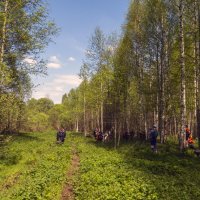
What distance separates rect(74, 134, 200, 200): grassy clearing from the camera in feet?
43.4

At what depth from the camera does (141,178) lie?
1570 cm

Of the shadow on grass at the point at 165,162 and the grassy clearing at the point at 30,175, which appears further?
the shadow on grass at the point at 165,162

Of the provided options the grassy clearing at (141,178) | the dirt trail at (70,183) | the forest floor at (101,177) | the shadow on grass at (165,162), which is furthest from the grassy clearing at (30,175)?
the shadow on grass at (165,162)

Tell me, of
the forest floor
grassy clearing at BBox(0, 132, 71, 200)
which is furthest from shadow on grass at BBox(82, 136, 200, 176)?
grassy clearing at BBox(0, 132, 71, 200)

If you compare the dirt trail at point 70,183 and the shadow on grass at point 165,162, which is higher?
the shadow on grass at point 165,162

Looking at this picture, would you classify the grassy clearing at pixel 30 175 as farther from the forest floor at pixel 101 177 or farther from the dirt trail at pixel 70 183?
the dirt trail at pixel 70 183

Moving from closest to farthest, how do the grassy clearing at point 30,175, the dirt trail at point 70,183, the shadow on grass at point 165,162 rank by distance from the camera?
the grassy clearing at point 30,175
the dirt trail at point 70,183
the shadow on grass at point 165,162

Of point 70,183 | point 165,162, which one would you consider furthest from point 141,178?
point 165,162

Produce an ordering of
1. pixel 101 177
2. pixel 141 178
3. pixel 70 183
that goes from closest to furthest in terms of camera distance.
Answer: pixel 141 178, pixel 101 177, pixel 70 183

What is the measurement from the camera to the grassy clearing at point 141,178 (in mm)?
13233

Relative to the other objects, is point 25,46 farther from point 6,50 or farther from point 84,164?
point 84,164

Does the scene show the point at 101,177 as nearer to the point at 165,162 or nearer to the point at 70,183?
the point at 70,183

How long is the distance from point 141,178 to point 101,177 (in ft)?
7.13

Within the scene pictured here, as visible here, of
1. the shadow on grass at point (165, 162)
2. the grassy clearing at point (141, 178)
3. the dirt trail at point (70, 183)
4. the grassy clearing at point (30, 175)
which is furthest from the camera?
the shadow on grass at point (165, 162)
